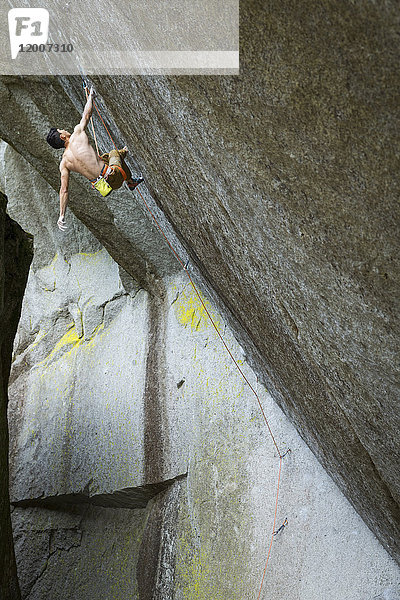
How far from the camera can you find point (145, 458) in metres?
4.70

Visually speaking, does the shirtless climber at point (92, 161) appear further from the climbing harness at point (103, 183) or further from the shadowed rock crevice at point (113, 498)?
the shadowed rock crevice at point (113, 498)

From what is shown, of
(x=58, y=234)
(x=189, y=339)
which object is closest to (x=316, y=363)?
(x=189, y=339)

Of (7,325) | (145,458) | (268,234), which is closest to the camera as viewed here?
(268,234)

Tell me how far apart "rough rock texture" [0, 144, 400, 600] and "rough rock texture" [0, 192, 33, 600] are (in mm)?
904

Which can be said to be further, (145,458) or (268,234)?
(145,458)

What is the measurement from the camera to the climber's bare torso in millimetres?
3035

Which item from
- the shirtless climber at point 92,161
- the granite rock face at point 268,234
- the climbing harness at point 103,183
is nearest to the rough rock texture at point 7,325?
the granite rock face at point 268,234

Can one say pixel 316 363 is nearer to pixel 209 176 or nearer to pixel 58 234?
pixel 209 176

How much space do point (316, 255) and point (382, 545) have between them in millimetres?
2057

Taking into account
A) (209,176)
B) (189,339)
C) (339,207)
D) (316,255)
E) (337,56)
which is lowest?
(189,339)

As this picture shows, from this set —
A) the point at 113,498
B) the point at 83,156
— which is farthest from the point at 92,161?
the point at 113,498

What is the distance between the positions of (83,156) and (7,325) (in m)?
1.60

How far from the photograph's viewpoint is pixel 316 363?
2430mm

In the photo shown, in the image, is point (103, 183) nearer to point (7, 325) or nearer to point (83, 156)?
point (83, 156)
